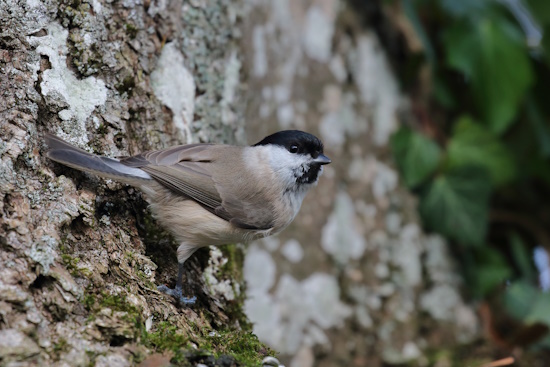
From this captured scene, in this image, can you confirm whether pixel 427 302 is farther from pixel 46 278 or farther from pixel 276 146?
pixel 46 278

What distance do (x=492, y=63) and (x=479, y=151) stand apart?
0.61m

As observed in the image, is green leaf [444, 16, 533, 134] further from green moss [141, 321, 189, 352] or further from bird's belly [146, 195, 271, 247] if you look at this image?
green moss [141, 321, 189, 352]

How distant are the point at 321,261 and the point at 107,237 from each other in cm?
199

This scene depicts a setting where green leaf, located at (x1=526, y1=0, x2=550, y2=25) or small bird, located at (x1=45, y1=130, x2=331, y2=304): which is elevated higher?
green leaf, located at (x1=526, y1=0, x2=550, y2=25)

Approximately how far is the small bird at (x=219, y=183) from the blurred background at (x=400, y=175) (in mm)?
883

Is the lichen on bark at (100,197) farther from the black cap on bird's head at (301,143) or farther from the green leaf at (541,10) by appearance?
the green leaf at (541,10)

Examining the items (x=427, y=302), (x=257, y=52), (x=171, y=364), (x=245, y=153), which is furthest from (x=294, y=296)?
(x=171, y=364)

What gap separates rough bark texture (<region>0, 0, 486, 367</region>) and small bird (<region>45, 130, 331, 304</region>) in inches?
3.8

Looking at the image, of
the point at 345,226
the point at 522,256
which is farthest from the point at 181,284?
the point at 522,256

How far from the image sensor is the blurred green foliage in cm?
404

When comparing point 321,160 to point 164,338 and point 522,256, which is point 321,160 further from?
point 522,256

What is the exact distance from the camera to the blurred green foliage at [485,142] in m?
4.04

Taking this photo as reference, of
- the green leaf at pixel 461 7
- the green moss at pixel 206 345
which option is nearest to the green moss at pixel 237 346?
the green moss at pixel 206 345

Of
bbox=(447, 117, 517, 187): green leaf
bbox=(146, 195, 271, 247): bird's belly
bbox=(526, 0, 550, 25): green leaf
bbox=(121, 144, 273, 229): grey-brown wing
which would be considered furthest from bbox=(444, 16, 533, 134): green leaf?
bbox=(146, 195, 271, 247): bird's belly
